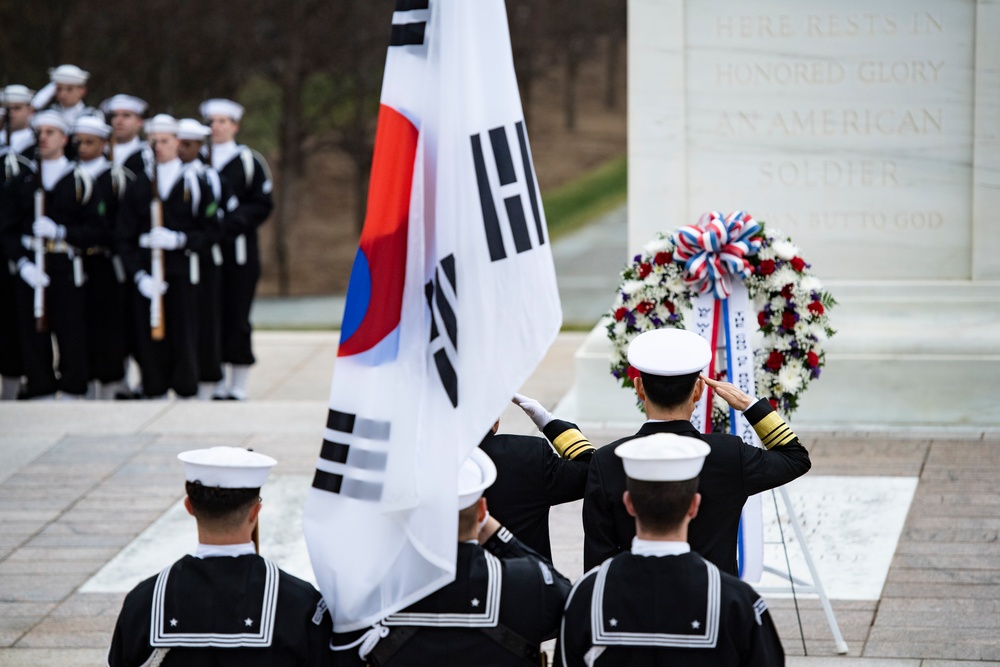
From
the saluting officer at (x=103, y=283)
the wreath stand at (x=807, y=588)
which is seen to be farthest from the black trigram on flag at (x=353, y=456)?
the saluting officer at (x=103, y=283)

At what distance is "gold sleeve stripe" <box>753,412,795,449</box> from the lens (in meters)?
4.00

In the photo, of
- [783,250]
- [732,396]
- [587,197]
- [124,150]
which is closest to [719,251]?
[783,250]

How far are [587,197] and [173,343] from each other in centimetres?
1872

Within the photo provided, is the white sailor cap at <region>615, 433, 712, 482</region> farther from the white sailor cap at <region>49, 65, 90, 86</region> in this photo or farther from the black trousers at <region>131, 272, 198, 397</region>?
the white sailor cap at <region>49, 65, 90, 86</region>

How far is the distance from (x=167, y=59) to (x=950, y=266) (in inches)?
640

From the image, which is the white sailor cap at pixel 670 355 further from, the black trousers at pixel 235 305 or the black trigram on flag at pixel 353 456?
the black trousers at pixel 235 305

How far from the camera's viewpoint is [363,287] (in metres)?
3.73

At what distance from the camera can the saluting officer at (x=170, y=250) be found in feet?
35.3

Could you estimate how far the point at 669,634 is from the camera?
320cm

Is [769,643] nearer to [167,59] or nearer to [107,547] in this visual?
[107,547]

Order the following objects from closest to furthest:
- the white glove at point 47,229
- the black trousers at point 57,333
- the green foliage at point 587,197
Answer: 1. the white glove at point 47,229
2. the black trousers at point 57,333
3. the green foliage at point 587,197

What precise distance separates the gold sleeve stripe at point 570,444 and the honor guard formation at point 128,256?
Answer: 6988mm

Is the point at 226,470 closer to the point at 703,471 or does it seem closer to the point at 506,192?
the point at 506,192

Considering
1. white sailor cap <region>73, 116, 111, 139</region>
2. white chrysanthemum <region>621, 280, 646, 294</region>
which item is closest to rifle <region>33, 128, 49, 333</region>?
white sailor cap <region>73, 116, 111, 139</region>
